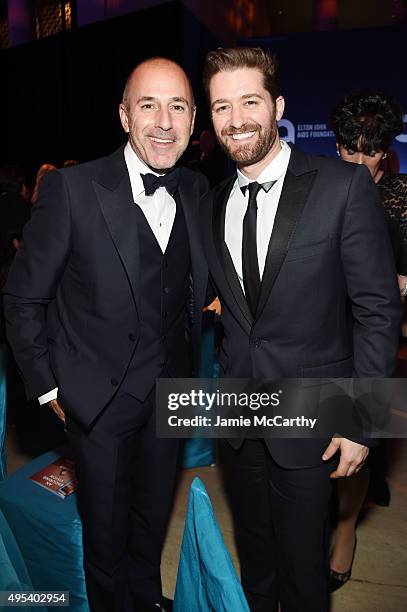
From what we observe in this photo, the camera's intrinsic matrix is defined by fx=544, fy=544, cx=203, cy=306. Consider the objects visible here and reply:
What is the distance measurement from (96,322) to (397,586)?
1.69 m

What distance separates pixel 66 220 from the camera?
66.6 inches

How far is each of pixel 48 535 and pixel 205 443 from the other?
1.37m

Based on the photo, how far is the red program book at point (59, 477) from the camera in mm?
2095

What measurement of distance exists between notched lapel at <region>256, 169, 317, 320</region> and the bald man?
347 mm

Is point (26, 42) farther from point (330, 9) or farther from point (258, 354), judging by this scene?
point (258, 354)

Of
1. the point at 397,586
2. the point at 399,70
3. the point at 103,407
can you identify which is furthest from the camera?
the point at 399,70

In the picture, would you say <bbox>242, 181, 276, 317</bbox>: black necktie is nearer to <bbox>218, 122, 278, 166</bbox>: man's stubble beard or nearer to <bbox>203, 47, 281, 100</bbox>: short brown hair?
<bbox>218, 122, 278, 166</bbox>: man's stubble beard

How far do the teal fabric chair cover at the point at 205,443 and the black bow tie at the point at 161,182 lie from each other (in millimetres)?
1334

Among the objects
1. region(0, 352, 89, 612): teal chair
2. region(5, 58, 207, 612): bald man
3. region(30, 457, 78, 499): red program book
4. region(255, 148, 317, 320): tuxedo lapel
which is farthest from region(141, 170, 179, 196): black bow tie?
region(30, 457, 78, 499): red program book

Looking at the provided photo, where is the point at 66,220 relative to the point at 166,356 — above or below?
above

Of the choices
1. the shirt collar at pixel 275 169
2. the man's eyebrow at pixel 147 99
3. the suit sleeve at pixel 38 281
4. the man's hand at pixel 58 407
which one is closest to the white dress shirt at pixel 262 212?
the shirt collar at pixel 275 169

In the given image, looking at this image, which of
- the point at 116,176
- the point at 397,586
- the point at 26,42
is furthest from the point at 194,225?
the point at 26,42
